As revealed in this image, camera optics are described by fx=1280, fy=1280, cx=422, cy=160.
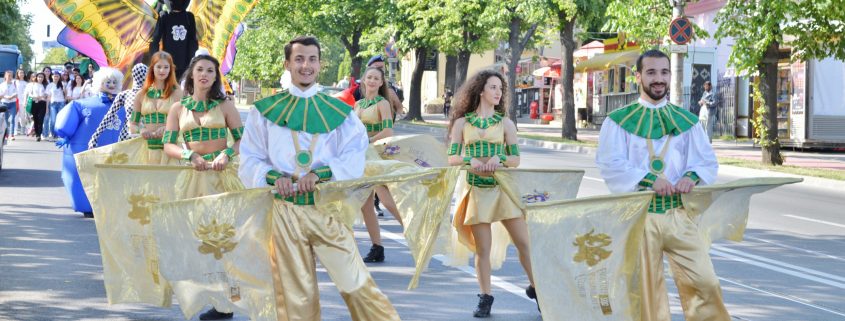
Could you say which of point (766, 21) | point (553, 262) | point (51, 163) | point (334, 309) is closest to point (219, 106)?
point (334, 309)

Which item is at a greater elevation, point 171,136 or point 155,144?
point 171,136

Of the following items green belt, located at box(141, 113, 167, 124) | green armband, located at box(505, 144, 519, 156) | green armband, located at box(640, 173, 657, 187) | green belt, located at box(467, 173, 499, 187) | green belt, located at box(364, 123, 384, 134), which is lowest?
green belt, located at box(467, 173, 499, 187)

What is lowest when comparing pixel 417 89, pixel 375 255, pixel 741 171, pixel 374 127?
pixel 741 171

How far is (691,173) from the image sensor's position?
6.15m

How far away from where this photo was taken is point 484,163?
7.85m

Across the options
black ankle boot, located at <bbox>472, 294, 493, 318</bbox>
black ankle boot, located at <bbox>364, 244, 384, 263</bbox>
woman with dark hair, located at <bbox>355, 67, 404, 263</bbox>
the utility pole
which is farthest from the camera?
the utility pole

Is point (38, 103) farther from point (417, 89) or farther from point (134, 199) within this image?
point (134, 199)

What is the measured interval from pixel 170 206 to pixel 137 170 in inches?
78.2

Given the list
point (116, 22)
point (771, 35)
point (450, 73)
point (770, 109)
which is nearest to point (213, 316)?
point (116, 22)

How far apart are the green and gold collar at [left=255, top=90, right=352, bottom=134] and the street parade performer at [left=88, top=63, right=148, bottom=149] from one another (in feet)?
18.2

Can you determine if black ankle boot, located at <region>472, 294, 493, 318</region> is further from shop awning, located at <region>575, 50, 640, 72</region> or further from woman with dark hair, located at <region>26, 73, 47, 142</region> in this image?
shop awning, located at <region>575, 50, 640, 72</region>

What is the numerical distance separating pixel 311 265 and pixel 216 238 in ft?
1.64

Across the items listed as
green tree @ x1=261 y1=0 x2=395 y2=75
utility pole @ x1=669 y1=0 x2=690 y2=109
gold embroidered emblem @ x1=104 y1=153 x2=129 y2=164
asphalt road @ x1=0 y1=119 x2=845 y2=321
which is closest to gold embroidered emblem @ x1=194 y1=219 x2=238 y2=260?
asphalt road @ x1=0 y1=119 x2=845 y2=321

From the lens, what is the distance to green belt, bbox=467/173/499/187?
7.85 metres
